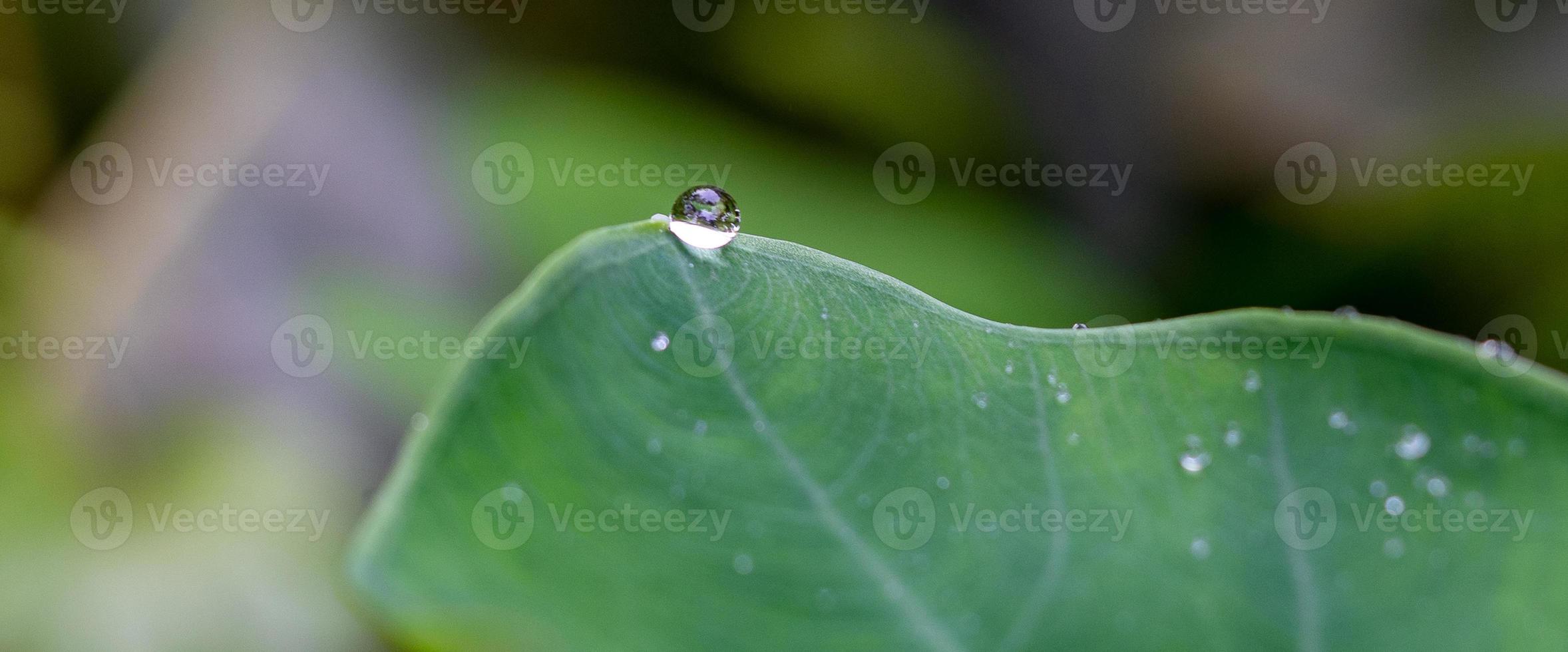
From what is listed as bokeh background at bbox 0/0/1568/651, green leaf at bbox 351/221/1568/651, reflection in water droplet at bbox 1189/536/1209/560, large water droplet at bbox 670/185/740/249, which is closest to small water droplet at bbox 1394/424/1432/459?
green leaf at bbox 351/221/1568/651

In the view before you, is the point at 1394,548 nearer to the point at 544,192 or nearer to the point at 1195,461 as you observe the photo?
the point at 1195,461

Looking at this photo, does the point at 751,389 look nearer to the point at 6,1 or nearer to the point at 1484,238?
the point at 1484,238

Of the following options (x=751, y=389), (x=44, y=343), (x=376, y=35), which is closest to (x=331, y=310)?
(x=44, y=343)

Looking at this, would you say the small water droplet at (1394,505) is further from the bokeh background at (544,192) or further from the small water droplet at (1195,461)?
the bokeh background at (544,192)

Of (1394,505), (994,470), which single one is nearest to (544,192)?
(994,470)

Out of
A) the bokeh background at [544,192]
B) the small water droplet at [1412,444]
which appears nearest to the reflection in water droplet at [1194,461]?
the small water droplet at [1412,444]
